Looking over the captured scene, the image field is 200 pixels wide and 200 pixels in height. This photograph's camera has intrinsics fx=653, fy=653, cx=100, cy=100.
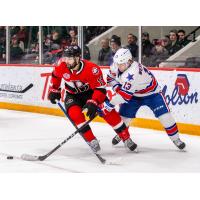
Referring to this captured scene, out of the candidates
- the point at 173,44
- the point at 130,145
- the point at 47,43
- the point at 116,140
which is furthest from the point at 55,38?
the point at 130,145

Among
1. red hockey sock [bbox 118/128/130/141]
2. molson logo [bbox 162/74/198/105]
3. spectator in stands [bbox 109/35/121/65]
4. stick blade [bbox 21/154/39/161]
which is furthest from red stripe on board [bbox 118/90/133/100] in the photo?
spectator in stands [bbox 109/35/121/65]

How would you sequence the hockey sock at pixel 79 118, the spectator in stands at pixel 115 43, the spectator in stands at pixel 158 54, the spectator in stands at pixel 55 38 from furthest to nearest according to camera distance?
the spectator in stands at pixel 55 38, the spectator in stands at pixel 115 43, the spectator in stands at pixel 158 54, the hockey sock at pixel 79 118

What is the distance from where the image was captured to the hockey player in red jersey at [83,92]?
5742 millimetres

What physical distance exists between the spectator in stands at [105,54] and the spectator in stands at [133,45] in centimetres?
38

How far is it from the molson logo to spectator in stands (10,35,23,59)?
145 inches

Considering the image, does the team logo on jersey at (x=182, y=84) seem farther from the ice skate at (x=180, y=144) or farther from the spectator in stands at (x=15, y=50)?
the spectator in stands at (x=15, y=50)

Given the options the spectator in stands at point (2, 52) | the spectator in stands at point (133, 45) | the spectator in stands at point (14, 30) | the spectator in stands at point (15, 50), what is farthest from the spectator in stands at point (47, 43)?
the spectator in stands at point (133, 45)

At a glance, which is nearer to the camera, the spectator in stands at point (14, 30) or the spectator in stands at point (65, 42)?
the spectator in stands at point (65, 42)

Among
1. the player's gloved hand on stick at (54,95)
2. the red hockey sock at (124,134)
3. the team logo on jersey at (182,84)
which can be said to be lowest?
the red hockey sock at (124,134)

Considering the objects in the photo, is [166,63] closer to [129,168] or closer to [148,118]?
[148,118]

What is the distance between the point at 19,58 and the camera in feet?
33.6

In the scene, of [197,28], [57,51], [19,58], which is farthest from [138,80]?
[19,58]

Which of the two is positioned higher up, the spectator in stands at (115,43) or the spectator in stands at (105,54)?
the spectator in stands at (115,43)

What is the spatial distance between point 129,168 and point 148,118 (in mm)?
2276
